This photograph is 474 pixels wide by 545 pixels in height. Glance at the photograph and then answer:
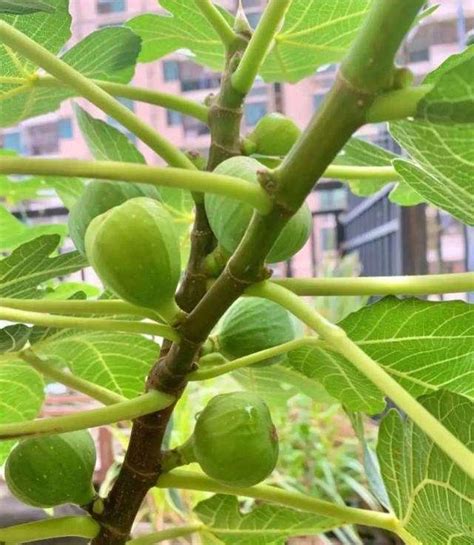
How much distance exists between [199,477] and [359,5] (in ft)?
1.19

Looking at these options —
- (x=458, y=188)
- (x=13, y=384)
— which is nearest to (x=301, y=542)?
(x=13, y=384)

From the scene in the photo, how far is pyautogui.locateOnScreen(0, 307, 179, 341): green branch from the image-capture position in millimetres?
403

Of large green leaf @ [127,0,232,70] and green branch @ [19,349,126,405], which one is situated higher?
large green leaf @ [127,0,232,70]

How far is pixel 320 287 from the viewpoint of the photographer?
0.39 metres

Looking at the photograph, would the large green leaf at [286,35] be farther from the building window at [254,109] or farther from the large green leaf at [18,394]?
the building window at [254,109]

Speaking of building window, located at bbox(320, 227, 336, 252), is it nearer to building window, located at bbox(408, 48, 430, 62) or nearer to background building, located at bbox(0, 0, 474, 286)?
background building, located at bbox(0, 0, 474, 286)

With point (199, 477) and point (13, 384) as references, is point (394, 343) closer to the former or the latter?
point (199, 477)

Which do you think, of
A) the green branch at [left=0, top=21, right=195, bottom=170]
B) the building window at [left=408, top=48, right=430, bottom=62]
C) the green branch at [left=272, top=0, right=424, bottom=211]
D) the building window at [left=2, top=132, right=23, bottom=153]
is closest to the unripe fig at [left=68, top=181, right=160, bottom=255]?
the green branch at [left=0, top=21, right=195, bottom=170]

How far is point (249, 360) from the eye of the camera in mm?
443

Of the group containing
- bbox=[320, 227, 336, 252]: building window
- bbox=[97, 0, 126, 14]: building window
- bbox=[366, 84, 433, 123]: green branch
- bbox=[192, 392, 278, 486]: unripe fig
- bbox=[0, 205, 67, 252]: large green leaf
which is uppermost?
bbox=[97, 0, 126, 14]: building window

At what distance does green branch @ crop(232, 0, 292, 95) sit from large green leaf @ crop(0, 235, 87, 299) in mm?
154

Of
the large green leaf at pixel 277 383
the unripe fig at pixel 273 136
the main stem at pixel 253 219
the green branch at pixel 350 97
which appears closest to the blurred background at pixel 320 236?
the large green leaf at pixel 277 383

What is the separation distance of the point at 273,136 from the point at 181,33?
21 centimetres

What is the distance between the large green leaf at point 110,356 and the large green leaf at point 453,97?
0.33 meters
